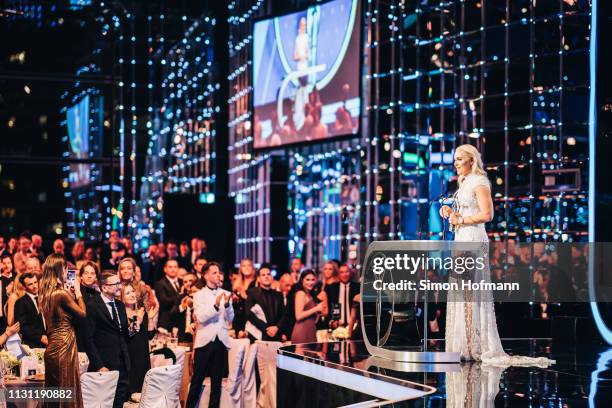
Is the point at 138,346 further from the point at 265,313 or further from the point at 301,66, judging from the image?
the point at 301,66

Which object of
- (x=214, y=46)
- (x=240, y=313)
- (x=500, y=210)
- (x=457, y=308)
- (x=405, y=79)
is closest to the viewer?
(x=457, y=308)

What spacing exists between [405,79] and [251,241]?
6429 mm

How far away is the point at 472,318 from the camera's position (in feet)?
25.8

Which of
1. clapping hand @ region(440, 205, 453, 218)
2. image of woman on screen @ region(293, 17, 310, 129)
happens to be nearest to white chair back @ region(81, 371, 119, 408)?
clapping hand @ region(440, 205, 453, 218)

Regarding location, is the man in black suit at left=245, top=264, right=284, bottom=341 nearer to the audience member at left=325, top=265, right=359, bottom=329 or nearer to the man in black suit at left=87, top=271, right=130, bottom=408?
the audience member at left=325, top=265, right=359, bottom=329

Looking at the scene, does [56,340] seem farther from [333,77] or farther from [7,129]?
[7,129]

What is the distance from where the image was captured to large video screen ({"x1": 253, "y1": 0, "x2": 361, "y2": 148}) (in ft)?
51.6

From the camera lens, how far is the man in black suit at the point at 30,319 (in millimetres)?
9453

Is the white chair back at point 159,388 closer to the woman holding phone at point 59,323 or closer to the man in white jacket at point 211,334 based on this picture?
the woman holding phone at point 59,323

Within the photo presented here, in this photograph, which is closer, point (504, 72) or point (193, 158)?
point (504, 72)

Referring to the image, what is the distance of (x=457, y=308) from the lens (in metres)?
7.92

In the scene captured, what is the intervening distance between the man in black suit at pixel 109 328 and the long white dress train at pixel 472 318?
2692 mm

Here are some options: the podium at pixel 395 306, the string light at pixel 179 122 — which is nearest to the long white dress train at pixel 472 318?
the podium at pixel 395 306

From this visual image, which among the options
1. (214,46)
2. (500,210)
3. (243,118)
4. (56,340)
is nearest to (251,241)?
(243,118)
